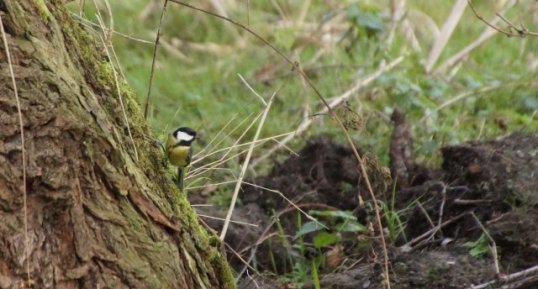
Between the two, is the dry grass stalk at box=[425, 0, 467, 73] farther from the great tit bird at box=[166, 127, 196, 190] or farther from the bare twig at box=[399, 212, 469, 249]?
the great tit bird at box=[166, 127, 196, 190]

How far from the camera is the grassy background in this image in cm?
496

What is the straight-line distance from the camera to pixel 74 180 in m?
2.26

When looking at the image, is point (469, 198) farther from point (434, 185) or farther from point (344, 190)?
point (344, 190)

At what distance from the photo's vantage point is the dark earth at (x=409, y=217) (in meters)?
3.24

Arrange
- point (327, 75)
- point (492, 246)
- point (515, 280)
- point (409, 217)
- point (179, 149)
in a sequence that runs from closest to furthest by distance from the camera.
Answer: point (179, 149), point (515, 280), point (492, 246), point (409, 217), point (327, 75)

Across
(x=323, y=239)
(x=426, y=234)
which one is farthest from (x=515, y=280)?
(x=323, y=239)

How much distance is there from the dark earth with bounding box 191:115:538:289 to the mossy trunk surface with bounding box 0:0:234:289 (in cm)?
58

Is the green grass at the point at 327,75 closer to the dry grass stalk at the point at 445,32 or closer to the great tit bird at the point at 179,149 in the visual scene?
the dry grass stalk at the point at 445,32

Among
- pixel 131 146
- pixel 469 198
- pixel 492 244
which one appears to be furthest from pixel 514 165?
pixel 131 146

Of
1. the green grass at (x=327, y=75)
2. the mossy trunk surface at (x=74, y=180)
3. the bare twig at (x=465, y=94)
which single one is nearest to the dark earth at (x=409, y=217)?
the green grass at (x=327, y=75)

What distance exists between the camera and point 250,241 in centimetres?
379

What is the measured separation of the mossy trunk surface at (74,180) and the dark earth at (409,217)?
0.58m

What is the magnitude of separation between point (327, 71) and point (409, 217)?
213 cm

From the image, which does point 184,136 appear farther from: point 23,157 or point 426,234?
point 426,234
